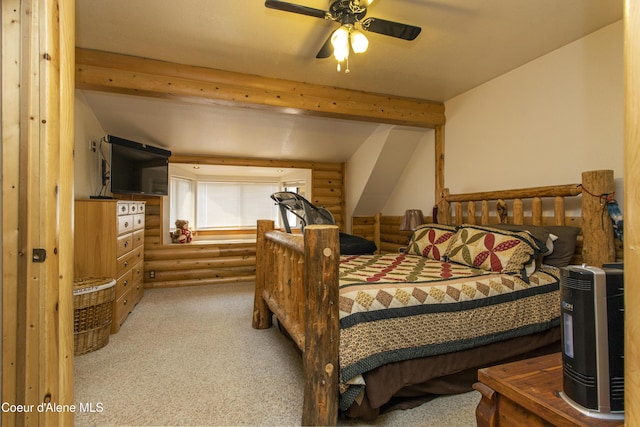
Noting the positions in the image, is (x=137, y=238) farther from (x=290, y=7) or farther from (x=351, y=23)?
(x=351, y=23)

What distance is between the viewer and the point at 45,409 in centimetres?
118

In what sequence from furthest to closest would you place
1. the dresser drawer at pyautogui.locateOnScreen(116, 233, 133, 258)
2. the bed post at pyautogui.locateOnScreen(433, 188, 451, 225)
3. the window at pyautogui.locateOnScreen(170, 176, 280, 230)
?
the window at pyautogui.locateOnScreen(170, 176, 280, 230), the bed post at pyautogui.locateOnScreen(433, 188, 451, 225), the dresser drawer at pyautogui.locateOnScreen(116, 233, 133, 258)

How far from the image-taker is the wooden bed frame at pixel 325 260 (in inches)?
59.2

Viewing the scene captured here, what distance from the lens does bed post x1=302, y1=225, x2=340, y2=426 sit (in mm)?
1495

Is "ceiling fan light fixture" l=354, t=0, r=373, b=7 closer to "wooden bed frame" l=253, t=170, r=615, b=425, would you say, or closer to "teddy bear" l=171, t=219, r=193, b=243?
"wooden bed frame" l=253, t=170, r=615, b=425

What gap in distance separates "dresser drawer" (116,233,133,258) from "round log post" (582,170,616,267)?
4.07 metres

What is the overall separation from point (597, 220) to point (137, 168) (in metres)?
4.84

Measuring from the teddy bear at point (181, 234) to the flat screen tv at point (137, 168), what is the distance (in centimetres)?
98

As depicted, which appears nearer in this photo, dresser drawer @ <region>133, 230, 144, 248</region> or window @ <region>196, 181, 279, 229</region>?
dresser drawer @ <region>133, 230, 144, 248</region>

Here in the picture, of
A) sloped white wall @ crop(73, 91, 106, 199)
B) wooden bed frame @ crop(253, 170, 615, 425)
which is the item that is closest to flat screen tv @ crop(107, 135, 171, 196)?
sloped white wall @ crop(73, 91, 106, 199)

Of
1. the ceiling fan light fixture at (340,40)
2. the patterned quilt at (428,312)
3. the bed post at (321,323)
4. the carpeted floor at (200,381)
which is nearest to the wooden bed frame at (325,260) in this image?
the bed post at (321,323)

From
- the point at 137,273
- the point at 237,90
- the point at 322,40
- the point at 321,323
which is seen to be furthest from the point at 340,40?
the point at 137,273

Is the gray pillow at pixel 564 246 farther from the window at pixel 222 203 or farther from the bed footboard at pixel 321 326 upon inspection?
the window at pixel 222 203

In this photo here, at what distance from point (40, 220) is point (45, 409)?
750 mm
